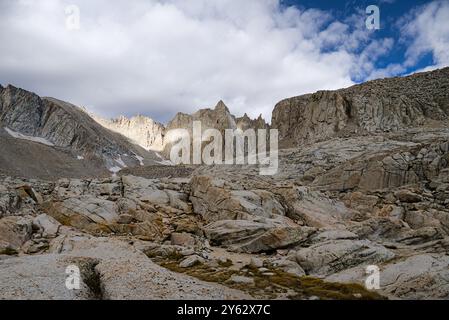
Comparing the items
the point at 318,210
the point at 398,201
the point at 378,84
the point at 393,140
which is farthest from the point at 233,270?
the point at 378,84

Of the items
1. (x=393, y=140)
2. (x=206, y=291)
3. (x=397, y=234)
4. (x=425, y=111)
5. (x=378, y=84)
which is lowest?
(x=206, y=291)

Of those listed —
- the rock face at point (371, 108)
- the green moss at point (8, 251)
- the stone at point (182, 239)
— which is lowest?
the green moss at point (8, 251)

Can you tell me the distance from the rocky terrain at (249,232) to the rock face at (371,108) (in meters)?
26.1

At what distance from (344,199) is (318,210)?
9213mm

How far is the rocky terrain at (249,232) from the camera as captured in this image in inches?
996

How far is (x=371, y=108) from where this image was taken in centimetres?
13150

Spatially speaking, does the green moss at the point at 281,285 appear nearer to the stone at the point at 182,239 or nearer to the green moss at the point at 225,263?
the green moss at the point at 225,263

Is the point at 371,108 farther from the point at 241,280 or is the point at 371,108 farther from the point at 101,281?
the point at 101,281

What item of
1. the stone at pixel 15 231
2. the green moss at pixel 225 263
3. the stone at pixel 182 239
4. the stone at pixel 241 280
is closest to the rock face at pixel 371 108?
the stone at pixel 182 239

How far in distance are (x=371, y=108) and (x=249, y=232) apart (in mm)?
103835

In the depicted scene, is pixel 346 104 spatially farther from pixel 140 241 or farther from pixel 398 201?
pixel 140 241

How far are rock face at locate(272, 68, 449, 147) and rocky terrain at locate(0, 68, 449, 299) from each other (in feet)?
85.5

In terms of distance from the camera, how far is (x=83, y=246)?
36.9 m

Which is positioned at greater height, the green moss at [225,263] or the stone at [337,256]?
the stone at [337,256]
